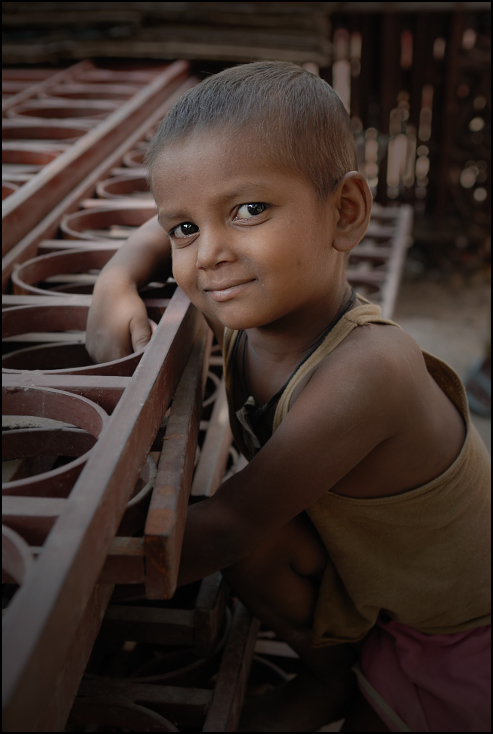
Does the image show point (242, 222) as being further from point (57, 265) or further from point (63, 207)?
point (63, 207)

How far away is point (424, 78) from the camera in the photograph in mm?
5781

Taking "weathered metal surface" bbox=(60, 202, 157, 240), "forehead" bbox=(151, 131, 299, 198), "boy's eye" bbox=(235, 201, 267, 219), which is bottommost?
"weathered metal surface" bbox=(60, 202, 157, 240)

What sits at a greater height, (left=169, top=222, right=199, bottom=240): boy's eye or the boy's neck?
(left=169, top=222, right=199, bottom=240): boy's eye

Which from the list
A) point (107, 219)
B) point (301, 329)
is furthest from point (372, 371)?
point (107, 219)

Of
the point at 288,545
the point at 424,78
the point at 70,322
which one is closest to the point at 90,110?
the point at 70,322

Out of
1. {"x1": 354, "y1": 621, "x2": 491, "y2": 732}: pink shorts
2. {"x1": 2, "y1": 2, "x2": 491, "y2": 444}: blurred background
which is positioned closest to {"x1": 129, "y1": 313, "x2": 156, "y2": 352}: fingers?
{"x1": 354, "y1": 621, "x2": 491, "y2": 732}: pink shorts

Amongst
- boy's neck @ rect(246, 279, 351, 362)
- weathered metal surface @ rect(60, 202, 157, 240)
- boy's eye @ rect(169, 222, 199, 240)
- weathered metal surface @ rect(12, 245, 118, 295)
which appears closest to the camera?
boy's eye @ rect(169, 222, 199, 240)

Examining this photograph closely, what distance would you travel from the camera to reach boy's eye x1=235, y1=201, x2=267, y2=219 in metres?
1.31

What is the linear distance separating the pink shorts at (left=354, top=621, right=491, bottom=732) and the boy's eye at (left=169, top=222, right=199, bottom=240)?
43.9 inches

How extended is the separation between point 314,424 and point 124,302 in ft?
1.95

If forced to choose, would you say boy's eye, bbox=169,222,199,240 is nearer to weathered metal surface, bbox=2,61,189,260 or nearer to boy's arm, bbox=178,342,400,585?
boy's arm, bbox=178,342,400,585

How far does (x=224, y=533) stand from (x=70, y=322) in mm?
758

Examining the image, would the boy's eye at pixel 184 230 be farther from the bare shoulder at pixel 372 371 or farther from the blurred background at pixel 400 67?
the blurred background at pixel 400 67

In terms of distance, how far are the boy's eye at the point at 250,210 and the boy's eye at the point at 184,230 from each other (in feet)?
0.41
